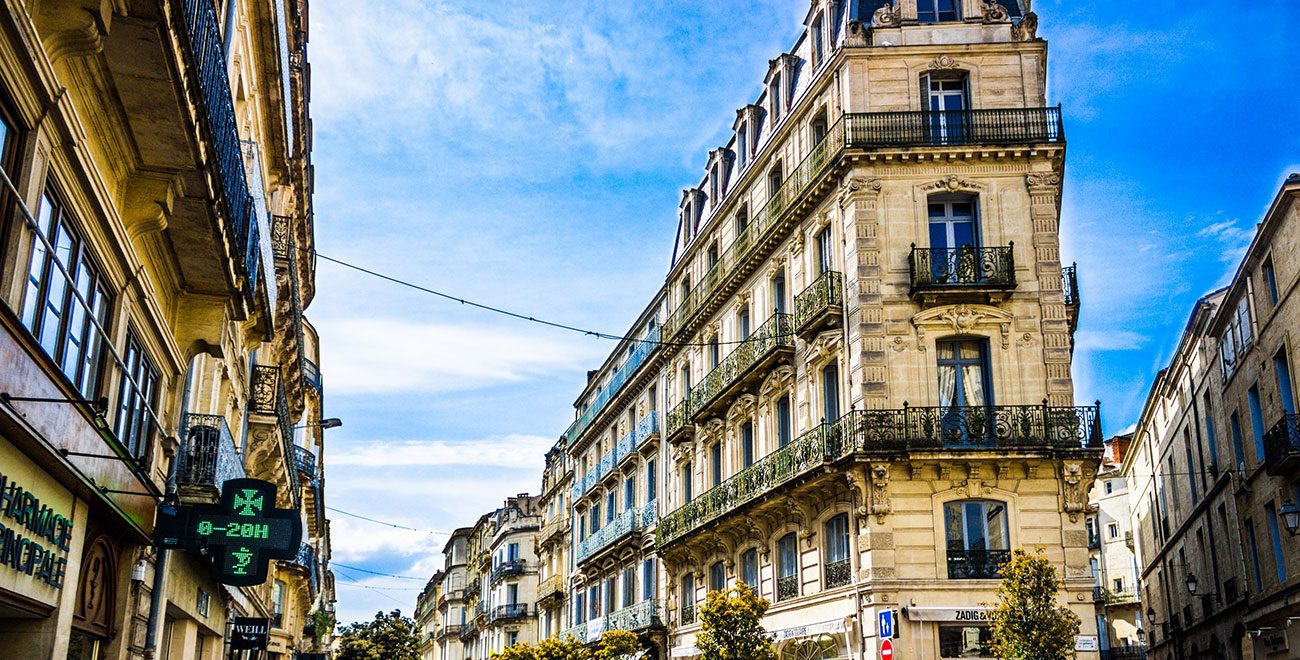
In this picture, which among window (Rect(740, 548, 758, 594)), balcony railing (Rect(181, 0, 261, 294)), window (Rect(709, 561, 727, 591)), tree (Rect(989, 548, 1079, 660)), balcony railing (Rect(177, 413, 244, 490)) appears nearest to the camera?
balcony railing (Rect(181, 0, 261, 294))

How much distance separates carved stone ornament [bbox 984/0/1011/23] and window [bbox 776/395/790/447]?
400 inches

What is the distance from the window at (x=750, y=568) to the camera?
2990cm

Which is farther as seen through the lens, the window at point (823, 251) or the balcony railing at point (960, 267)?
the window at point (823, 251)

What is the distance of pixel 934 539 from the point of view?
23.7 metres

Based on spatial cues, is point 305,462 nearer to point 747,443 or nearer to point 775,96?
point 747,443

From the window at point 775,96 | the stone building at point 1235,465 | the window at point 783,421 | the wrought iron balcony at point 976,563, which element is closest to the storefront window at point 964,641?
the wrought iron balcony at point 976,563

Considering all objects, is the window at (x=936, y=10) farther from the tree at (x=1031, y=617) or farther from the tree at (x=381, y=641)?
the tree at (x=381, y=641)

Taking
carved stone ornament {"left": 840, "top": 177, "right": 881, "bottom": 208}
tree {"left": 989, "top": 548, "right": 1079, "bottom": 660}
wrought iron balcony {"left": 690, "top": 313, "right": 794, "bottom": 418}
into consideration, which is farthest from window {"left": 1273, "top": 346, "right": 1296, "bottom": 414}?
wrought iron balcony {"left": 690, "top": 313, "right": 794, "bottom": 418}

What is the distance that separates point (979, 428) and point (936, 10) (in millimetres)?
10233

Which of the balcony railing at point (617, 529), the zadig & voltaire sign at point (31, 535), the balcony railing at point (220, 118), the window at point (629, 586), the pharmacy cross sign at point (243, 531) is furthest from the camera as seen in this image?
the window at point (629, 586)

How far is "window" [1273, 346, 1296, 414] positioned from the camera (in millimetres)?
24719

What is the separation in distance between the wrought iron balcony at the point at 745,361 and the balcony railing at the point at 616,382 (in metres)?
3.99

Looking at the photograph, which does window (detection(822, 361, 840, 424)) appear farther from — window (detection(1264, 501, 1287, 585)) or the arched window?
window (detection(1264, 501, 1287, 585))

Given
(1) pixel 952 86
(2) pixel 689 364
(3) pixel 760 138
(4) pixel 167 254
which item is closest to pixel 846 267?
(1) pixel 952 86
